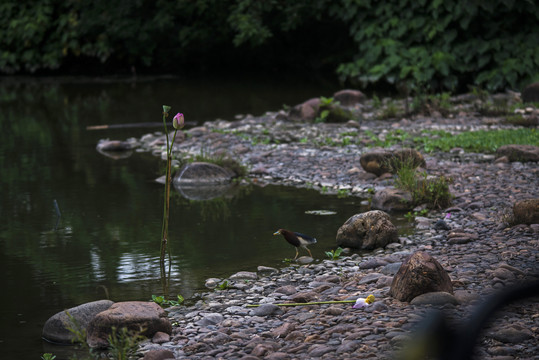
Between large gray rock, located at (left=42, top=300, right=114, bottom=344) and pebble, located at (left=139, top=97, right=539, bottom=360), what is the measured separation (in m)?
0.46

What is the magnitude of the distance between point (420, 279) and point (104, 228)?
362 cm

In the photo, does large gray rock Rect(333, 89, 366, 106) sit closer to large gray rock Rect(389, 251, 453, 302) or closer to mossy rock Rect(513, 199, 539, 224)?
mossy rock Rect(513, 199, 539, 224)

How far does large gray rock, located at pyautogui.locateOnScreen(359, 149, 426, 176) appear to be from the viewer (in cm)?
797

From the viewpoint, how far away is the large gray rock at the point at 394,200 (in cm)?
702

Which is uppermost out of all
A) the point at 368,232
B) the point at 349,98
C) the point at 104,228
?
the point at 349,98

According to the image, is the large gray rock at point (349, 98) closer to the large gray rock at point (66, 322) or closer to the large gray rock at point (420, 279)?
the large gray rock at point (420, 279)

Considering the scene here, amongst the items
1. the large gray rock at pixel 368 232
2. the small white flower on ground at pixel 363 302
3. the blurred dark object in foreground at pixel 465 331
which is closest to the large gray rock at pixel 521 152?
the large gray rock at pixel 368 232

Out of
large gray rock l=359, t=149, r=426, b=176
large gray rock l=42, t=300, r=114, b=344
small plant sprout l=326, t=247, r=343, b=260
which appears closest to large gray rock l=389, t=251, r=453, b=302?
small plant sprout l=326, t=247, r=343, b=260

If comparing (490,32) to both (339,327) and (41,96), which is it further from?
(339,327)

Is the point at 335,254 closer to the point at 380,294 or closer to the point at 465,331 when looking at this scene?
the point at 380,294

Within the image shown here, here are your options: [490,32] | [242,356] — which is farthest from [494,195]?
[490,32]

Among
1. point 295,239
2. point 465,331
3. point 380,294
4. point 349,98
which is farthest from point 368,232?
point 349,98

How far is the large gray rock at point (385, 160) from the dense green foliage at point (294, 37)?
19.9ft

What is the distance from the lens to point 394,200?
7.04 metres
